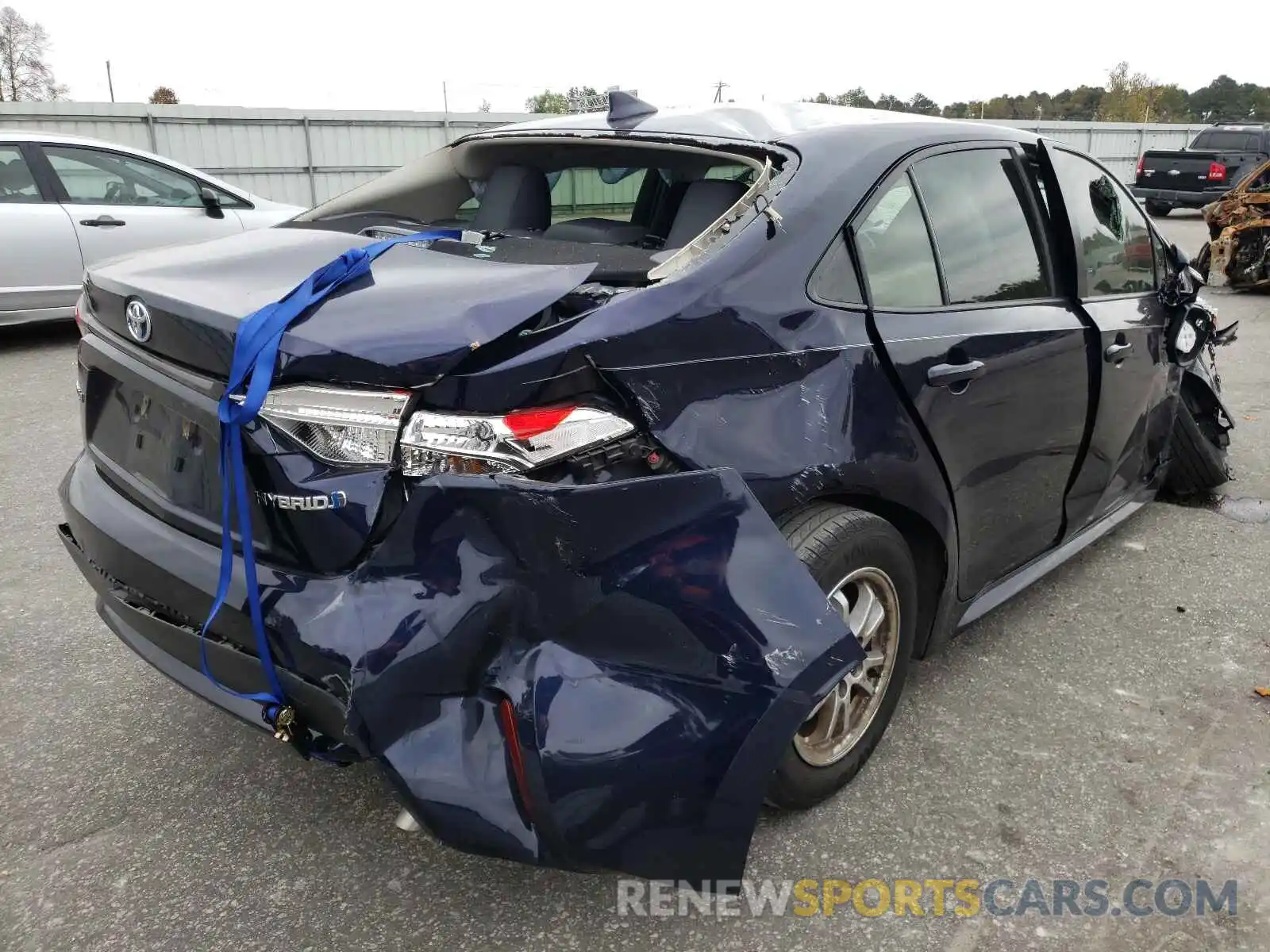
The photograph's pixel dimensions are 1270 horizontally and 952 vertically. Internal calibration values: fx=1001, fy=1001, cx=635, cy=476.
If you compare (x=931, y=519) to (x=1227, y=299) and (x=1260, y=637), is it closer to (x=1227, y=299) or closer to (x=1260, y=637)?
(x=1260, y=637)

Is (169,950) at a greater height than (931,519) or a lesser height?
lesser

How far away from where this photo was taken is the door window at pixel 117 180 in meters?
7.66

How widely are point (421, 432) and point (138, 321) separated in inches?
34.3

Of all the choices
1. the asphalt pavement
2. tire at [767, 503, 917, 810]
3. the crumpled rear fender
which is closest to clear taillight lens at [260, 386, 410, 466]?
the crumpled rear fender

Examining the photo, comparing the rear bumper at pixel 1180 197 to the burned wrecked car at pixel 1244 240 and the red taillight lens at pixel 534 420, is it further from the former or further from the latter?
the red taillight lens at pixel 534 420

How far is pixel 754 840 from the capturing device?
2.39 m

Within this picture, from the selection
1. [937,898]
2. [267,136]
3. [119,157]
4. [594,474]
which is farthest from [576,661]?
[267,136]

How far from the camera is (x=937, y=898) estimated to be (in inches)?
88.1

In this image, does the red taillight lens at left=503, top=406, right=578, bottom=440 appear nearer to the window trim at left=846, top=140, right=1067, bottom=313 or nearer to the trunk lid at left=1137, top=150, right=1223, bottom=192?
the window trim at left=846, top=140, right=1067, bottom=313

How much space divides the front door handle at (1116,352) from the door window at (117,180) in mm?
7334

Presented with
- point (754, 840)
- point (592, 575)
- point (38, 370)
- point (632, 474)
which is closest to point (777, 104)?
point (632, 474)

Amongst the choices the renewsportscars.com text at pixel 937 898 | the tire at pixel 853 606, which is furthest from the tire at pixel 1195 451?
the renewsportscars.com text at pixel 937 898

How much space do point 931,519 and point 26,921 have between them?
228 centimetres

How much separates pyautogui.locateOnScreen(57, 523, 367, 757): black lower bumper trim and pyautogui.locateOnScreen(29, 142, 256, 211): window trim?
6.26 meters
